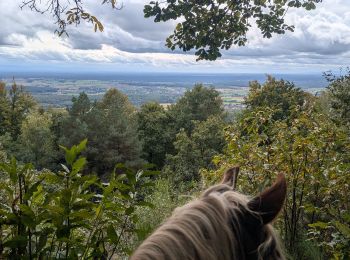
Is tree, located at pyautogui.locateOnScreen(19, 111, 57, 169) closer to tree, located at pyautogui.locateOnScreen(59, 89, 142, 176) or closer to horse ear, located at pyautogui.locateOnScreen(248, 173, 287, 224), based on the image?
tree, located at pyautogui.locateOnScreen(59, 89, 142, 176)

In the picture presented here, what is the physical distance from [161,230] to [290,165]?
362 centimetres

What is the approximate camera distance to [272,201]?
4.16 feet

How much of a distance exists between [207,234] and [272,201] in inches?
8.3

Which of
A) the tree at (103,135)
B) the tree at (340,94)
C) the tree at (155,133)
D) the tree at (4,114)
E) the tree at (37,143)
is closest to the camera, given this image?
the tree at (340,94)

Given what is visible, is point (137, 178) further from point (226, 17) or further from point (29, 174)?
point (226, 17)

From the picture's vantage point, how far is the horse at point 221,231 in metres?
1.17

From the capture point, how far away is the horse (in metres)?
1.17

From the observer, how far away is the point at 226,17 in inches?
231

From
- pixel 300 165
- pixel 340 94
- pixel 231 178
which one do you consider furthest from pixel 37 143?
pixel 231 178

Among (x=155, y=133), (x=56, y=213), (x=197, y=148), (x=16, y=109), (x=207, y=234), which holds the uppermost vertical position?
(x=207, y=234)

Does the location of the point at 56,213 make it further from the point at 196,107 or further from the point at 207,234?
the point at 196,107

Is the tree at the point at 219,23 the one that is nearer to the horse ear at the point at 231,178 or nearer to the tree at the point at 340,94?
the horse ear at the point at 231,178

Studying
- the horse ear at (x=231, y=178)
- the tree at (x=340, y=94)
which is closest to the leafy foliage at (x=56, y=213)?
the horse ear at (x=231, y=178)

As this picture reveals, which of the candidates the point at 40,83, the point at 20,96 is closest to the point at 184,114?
the point at 20,96
